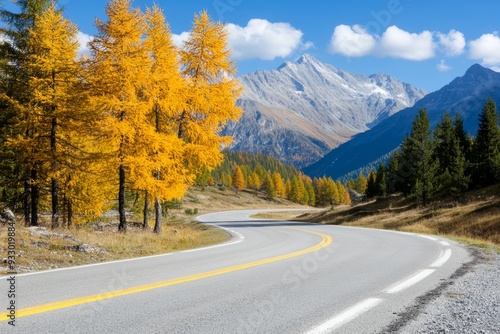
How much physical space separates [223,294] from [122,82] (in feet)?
42.2

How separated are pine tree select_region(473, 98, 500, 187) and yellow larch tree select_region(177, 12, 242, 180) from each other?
41828 millimetres

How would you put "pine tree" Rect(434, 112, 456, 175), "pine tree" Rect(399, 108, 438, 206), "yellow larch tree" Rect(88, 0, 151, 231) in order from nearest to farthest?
"yellow larch tree" Rect(88, 0, 151, 231) → "pine tree" Rect(399, 108, 438, 206) → "pine tree" Rect(434, 112, 456, 175)

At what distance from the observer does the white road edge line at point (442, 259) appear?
9009 mm

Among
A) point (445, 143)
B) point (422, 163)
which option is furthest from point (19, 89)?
point (445, 143)

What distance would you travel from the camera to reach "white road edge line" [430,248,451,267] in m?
9.01

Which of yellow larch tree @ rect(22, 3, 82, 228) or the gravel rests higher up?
yellow larch tree @ rect(22, 3, 82, 228)

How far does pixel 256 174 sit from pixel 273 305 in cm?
14642

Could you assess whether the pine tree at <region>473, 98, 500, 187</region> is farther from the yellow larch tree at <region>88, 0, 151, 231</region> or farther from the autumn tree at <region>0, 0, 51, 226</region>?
the autumn tree at <region>0, 0, 51, 226</region>

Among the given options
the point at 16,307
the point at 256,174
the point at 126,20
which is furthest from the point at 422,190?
the point at 256,174

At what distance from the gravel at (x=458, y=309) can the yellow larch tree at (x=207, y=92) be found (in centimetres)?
1341

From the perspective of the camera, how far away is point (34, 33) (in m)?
17.5

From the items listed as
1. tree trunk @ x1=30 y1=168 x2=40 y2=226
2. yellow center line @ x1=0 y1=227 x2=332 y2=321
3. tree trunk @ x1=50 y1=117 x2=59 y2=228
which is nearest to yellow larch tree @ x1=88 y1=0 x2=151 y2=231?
tree trunk @ x1=50 y1=117 x2=59 y2=228

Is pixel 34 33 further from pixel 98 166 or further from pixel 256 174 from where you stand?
pixel 256 174

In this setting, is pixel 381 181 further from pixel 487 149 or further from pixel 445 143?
pixel 487 149
